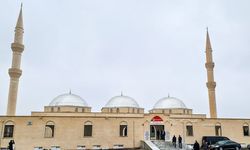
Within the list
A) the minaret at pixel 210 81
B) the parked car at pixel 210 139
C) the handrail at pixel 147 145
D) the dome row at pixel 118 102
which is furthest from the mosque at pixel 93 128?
the minaret at pixel 210 81

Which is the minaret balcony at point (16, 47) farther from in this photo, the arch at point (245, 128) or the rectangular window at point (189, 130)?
the arch at point (245, 128)

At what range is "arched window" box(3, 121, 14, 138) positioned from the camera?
2705cm

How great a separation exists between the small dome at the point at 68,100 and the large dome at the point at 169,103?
38.5ft

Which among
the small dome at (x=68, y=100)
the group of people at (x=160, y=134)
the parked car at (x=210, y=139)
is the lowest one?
the parked car at (x=210, y=139)

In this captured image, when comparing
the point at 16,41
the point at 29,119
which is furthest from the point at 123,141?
the point at 16,41

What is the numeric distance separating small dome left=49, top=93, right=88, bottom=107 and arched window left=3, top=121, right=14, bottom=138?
9741 millimetres

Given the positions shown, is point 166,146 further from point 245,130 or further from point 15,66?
point 15,66

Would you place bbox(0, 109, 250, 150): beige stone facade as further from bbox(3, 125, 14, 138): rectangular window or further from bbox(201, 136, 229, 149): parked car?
bbox(201, 136, 229, 149): parked car

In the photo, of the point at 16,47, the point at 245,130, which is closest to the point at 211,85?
the point at 245,130

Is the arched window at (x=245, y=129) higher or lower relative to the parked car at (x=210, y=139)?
higher

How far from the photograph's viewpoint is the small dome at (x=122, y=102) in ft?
129

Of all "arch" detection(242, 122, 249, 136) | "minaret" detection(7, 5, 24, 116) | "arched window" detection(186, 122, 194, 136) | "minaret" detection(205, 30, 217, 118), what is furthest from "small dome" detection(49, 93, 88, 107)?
"arch" detection(242, 122, 249, 136)

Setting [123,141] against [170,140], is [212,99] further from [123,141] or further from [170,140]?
[123,141]

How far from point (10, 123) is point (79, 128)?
7162mm
